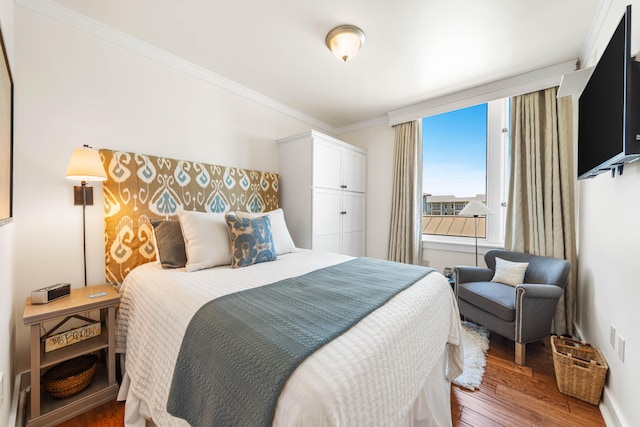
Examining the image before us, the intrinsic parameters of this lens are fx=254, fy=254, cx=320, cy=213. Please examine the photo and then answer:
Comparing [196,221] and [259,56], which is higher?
[259,56]

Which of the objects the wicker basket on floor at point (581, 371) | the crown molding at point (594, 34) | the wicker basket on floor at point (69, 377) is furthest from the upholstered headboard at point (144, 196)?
the crown molding at point (594, 34)

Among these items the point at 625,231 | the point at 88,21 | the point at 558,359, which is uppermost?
the point at 88,21

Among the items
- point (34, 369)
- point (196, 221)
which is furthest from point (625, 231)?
point (34, 369)

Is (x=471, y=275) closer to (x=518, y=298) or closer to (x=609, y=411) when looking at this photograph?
(x=518, y=298)

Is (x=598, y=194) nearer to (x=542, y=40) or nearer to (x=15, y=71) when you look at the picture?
(x=542, y=40)

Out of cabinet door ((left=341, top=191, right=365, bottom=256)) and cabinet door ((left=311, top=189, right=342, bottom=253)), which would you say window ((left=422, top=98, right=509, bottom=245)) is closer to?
cabinet door ((left=341, top=191, right=365, bottom=256))

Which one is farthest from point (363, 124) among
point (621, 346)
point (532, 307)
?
point (621, 346)

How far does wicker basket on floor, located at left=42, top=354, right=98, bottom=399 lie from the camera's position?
1.47m

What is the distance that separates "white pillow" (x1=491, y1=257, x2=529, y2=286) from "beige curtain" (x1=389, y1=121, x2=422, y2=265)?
100cm

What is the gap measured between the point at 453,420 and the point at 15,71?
3.45m

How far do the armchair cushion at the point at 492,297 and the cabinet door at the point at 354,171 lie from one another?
74.3 inches

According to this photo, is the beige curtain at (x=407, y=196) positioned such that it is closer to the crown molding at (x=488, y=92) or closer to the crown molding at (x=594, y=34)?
the crown molding at (x=488, y=92)

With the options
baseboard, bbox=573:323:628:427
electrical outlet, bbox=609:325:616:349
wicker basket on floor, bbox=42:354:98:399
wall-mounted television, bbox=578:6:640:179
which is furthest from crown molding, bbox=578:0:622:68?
wicker basket on floor, bbox=42:354:98:399

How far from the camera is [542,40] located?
7.02 feet
